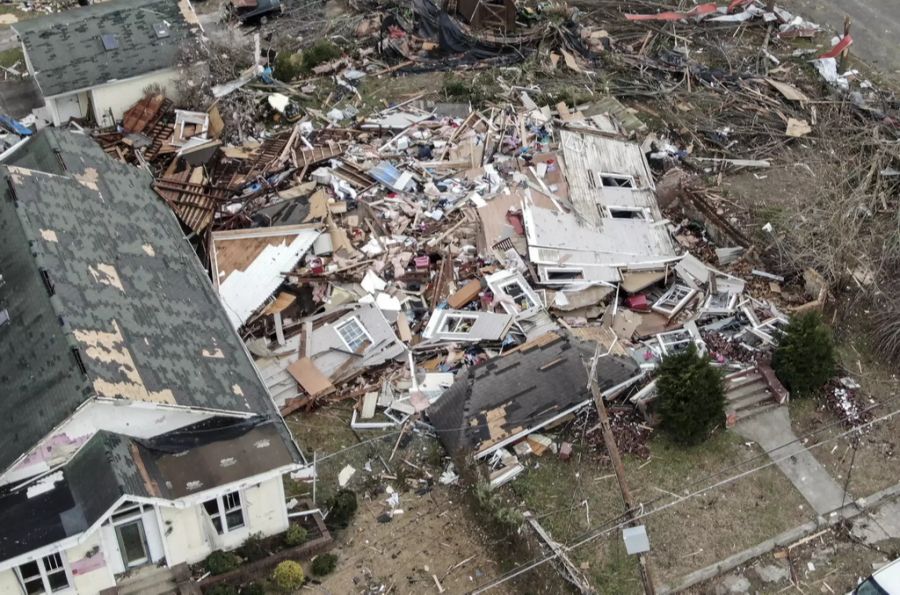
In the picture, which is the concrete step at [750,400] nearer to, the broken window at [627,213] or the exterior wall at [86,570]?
the broken window at [627,213]

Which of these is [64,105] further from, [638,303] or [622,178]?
[638,303]

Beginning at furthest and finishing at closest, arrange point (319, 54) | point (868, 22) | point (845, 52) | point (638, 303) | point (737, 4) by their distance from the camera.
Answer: point (868, 22) < point (737, 4) < point (845, 52) < point (319, 54) < point (638, 303)

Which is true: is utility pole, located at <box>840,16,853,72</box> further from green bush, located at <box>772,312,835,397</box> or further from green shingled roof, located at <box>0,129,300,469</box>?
green shingled roof, located at <box>0,129,300,469</box>

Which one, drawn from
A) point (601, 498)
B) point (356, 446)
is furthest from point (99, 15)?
point (601, 498)

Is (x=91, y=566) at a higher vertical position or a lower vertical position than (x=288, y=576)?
higher

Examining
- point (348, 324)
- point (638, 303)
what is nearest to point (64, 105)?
point (348, 324)

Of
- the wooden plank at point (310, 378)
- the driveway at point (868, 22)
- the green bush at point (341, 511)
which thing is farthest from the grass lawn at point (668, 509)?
the driveway at point (868, 22)
